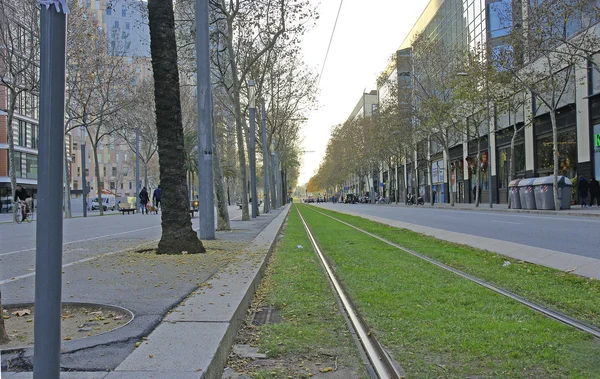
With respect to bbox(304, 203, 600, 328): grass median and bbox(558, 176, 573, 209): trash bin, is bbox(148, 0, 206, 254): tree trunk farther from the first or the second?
bbox(558, 176, 573, 209): trash bin

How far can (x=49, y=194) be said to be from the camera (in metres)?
2.36

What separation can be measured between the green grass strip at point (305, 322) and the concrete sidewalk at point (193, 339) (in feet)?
1.18

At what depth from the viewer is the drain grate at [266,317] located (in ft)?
16.8

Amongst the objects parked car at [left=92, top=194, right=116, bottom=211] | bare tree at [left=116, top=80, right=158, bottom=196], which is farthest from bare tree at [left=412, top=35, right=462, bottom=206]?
parked car at [left=92, top=194, right=116, bottom=211]

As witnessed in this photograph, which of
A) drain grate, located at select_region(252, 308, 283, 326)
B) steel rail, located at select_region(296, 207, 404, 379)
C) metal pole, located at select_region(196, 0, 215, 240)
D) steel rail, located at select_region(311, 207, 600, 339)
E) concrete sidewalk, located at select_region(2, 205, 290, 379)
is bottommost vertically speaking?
drain grate, located at select_region(252, 308, 283, 326)

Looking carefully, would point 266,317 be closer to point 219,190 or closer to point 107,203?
point 219,190

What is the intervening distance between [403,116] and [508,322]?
43198 millimetres

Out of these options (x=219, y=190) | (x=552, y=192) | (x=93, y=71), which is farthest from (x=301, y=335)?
(x=93, y=71)

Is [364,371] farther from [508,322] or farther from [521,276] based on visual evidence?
[521,276]

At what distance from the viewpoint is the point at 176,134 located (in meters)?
9.48

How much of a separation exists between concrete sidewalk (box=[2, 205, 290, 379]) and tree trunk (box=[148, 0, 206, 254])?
136 inches

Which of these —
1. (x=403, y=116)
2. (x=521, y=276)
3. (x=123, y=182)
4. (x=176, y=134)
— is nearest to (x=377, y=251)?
(x=521, y=276)

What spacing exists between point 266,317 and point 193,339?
5.81ft

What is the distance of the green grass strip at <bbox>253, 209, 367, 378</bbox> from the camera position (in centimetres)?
407
